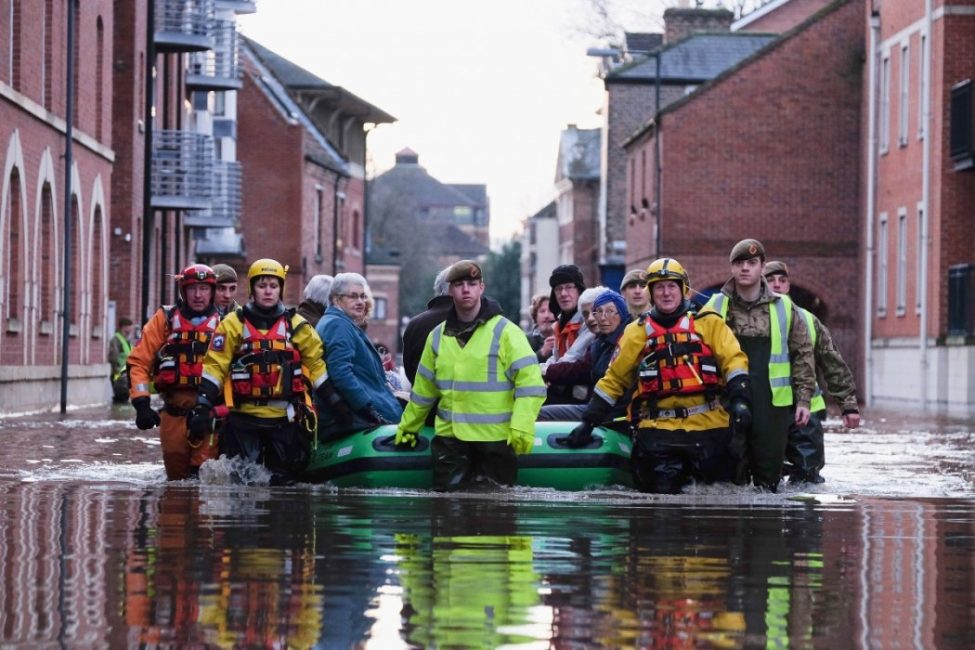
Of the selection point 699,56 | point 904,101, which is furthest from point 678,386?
point 699,56

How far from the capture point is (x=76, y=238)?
3788 centimetres

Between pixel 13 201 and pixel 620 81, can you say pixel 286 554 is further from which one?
pixel 620 81

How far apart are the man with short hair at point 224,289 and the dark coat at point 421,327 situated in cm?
139

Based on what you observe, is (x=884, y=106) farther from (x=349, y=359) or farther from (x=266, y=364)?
(x=266, y=364)

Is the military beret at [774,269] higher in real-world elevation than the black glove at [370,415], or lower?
higher

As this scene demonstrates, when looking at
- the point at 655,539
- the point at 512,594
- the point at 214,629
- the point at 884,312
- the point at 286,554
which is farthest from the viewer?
the point at 884,312

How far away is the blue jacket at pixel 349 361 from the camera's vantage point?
1536 cm

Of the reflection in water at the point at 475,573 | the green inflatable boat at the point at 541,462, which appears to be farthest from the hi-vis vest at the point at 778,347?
the green inflatable boat at the point at 541,462

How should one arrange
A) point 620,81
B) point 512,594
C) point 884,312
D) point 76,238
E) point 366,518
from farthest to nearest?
point 620,81 → point 884,312 → point 76,238 → point 366,518 → point 512,594

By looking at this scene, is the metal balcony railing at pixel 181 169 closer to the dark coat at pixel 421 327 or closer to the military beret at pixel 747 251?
the dark coat at pixel 421 327

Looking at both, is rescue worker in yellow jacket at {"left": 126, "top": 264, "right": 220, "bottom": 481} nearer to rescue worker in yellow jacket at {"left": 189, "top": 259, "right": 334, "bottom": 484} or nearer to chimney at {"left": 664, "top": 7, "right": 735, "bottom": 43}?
rescue worker in yellow jacket at {"left": 189, "top": 259, "right": 334, "bottom": 484}

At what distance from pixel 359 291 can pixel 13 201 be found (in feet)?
58.7

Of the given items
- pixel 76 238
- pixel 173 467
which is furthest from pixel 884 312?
pixel 173 467

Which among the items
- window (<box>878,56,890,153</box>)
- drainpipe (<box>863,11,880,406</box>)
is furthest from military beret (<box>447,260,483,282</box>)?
drainpipe (<box>863,11,880,406</box>)
